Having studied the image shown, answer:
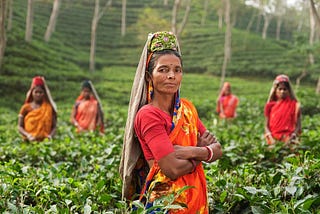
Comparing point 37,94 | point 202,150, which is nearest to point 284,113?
point 37,94

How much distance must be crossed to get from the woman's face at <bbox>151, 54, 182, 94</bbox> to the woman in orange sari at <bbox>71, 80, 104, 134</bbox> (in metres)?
4.71

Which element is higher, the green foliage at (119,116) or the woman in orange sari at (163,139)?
the woman in orange sari at (163,139)

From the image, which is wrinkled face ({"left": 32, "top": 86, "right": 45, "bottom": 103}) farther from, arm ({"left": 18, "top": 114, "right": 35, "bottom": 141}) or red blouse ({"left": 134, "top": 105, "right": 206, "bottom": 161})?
red blouse ({"left": 134, "top": 105, "right": 206, "bottom": 161})

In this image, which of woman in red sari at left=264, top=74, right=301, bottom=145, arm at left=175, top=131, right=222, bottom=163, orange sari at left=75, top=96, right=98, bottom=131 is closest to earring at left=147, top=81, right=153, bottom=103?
arm at left=175, top=131, right=222, bottom=163

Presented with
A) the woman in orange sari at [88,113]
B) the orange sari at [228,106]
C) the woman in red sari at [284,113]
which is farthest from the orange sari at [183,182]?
the orange sari at [228,106]

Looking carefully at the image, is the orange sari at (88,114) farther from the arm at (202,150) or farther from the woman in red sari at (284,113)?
the arm at (202,150)

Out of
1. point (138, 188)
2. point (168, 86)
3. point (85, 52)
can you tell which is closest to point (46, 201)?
point (138, 188)

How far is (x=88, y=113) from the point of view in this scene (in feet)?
21.9

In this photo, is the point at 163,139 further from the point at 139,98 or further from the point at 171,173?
the point at 139,98

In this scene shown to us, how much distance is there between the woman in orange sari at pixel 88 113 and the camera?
6.61 meters

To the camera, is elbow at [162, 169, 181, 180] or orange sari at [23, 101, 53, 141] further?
orange sari at [23, 101, 53, 141]

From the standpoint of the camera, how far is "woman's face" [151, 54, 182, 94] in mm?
1867

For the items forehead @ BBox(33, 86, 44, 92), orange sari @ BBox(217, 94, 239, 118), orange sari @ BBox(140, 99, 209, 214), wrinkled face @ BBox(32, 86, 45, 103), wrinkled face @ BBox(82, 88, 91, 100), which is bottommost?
orange sari @ BBox(217, 94, 239, 118)

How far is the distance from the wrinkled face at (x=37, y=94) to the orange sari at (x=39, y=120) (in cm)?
9
